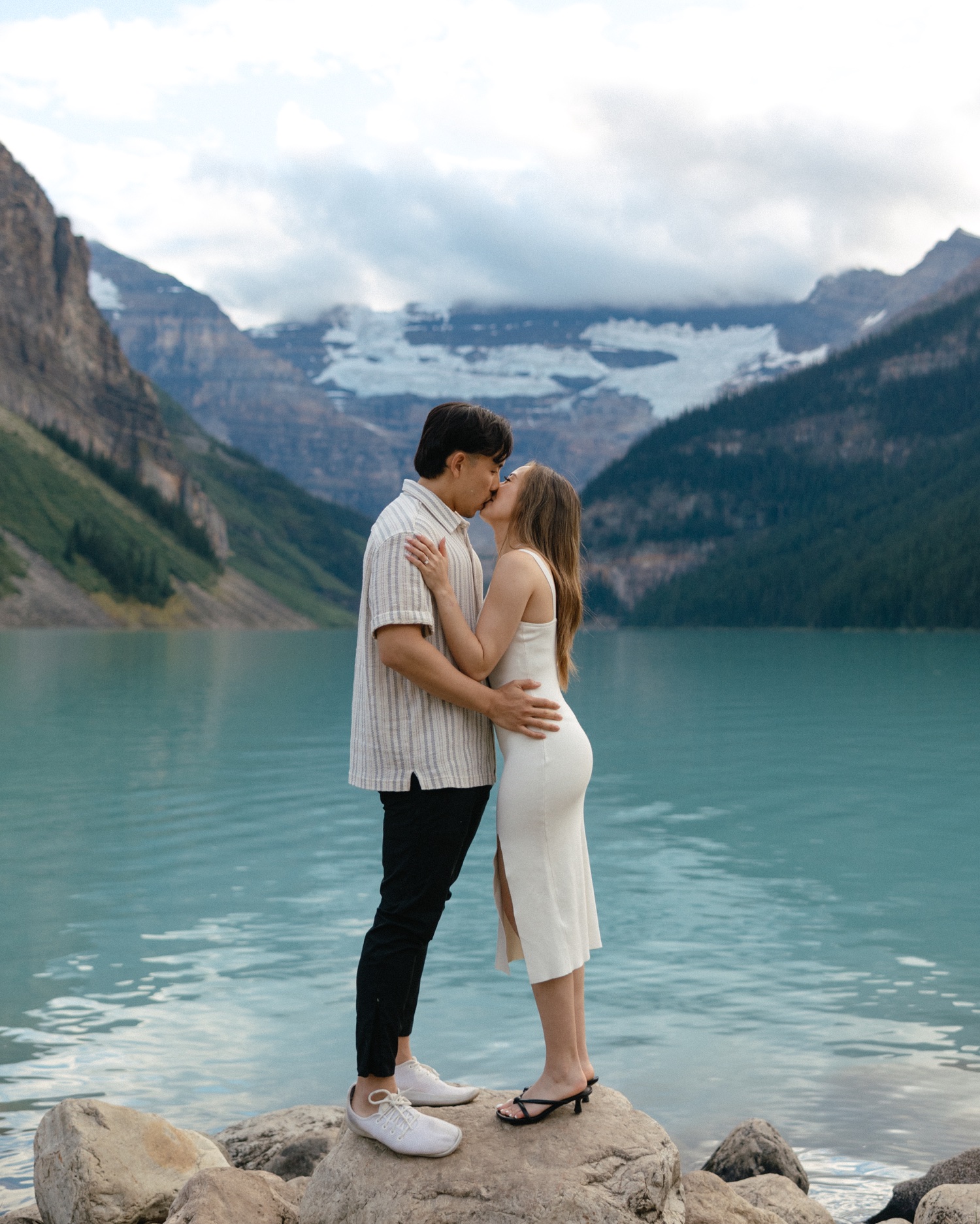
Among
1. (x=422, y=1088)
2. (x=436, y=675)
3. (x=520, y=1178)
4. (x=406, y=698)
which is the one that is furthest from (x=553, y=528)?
(x=520, y=1178)

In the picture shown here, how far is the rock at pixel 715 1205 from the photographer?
614cm

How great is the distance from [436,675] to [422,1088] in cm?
213

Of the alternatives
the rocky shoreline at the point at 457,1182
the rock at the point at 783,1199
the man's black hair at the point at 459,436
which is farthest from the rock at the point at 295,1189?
the man's black hair at the point at 459,436

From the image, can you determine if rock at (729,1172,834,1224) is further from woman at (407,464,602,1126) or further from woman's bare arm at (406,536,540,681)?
woman's bare arm at (406,536,540,681)

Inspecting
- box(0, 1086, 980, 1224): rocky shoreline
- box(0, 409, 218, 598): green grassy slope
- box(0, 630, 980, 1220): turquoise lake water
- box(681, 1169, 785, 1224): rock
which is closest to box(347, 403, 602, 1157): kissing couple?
box(0, 1086, 980, 1224): rocky shoreline

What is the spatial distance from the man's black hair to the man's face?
3 centimetres

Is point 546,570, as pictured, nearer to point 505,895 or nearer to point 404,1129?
point 505,895

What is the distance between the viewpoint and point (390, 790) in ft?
19.1

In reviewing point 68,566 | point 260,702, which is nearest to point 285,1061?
point 260,702

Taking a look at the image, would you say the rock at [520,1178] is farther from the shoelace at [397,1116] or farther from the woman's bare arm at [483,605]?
the woman's bare arm at [483,605]

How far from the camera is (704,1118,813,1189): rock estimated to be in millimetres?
7840

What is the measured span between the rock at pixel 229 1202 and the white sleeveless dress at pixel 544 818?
1.69m

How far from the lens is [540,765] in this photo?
228 inches

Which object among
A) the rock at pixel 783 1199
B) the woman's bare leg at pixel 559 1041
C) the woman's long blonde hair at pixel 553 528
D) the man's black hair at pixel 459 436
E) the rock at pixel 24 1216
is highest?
the man's black hair at pixel 459 436
